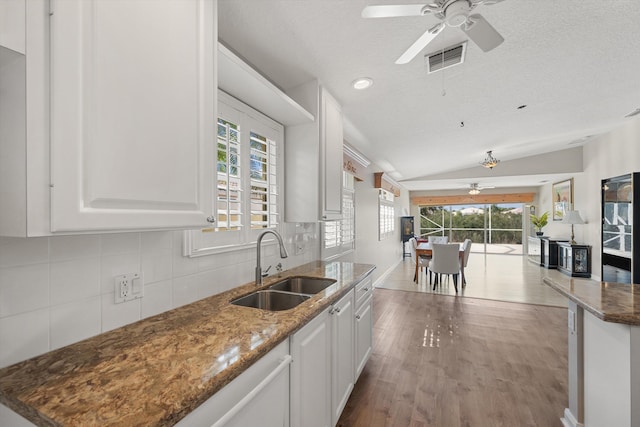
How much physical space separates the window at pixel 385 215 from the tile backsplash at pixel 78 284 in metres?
4.73

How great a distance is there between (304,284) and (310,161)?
0.94 meters

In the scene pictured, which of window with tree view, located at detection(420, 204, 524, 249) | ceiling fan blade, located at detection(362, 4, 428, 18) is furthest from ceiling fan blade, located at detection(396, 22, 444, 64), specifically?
window with tree view, located at detection(420, 204, 524, 249)

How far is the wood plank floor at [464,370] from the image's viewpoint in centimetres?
192

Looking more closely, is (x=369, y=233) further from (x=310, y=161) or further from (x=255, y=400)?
(x=255, y=400)

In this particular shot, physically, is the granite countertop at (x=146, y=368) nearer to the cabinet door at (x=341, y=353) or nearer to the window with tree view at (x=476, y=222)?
the cabinet door at (x=341, y=353)

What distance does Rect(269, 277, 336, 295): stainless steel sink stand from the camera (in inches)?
78.3

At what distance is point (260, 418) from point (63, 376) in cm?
60

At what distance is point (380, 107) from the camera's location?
9.39 feet

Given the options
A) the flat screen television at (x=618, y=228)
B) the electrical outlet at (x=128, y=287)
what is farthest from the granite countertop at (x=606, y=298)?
the flat screen television at (x=618, y=228)

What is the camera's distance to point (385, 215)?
252 inches

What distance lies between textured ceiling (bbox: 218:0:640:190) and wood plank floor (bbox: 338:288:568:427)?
2427 millimetres

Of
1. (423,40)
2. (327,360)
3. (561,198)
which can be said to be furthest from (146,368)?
(561,198)

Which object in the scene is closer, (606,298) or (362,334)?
(606,298)

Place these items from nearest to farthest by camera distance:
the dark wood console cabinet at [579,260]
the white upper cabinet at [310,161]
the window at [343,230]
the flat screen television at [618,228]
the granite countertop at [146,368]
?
the granite countertop at [146,368] → the white upper cabinet at [310,161] → the window at [343,230] → the flat screen television at [618,228] → the dark wood console cabinet at [579,260]
